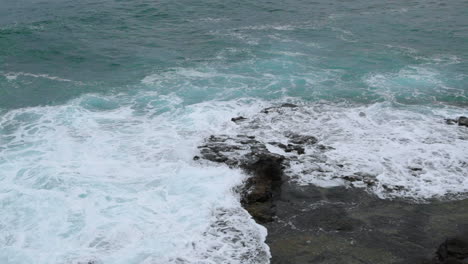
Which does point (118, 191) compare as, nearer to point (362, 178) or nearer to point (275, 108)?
point (362, 178)

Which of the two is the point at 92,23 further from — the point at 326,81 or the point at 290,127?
the point at 290,127

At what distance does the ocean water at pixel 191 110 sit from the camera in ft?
40.2

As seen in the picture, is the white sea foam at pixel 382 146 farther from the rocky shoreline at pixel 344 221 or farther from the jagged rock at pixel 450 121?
the rocky shoreline at pixel 344 221

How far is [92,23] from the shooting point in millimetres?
30719

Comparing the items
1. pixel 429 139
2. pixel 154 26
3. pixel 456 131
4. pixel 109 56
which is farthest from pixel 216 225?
pixel 154 26

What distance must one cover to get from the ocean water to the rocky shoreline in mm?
455

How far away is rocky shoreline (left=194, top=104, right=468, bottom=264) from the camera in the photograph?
1066cm

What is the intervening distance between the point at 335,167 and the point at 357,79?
9.16 meters

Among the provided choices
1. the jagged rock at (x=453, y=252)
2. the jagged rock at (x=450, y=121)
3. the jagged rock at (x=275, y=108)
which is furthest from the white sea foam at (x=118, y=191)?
the jagged rock at (x=450, y=121)

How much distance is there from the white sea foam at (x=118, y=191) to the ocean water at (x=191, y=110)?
0.05 meters

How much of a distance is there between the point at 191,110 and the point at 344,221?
372 inches

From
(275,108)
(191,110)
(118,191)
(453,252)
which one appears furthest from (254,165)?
(453,252)

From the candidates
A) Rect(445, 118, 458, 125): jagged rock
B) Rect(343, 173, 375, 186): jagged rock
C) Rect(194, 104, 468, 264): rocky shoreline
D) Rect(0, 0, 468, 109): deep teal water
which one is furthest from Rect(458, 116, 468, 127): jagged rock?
Rect(343, 173, 375, 186): jagged rock

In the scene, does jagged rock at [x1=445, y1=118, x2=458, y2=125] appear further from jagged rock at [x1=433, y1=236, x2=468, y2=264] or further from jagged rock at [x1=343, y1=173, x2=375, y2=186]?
jagged rock at [x1=433, y1=236, x2=468, y2=264]
